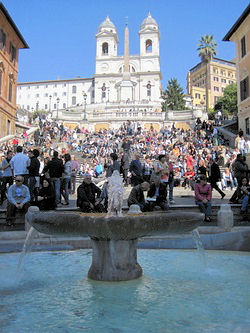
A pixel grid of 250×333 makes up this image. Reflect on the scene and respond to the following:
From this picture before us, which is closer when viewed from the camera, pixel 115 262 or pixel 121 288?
pixel 121 288

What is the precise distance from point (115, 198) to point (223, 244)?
3074 millimetres

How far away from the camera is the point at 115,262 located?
14.7 feet

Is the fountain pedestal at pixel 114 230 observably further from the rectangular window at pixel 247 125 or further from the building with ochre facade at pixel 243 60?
the building with ochre facade at pixel 243 60

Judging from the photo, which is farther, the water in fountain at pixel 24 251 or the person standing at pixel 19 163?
the person standing at pixel 19 163

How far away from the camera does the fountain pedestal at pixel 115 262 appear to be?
4.48m

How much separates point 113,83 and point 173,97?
71.1 ft

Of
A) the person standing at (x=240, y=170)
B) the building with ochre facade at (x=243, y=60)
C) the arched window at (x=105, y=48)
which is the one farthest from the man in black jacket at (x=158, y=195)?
the arched window at (x=105, y=48)

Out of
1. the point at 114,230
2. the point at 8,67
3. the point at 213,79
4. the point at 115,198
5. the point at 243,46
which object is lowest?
the point at 114,230

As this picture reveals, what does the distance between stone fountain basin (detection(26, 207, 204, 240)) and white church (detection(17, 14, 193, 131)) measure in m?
56.2

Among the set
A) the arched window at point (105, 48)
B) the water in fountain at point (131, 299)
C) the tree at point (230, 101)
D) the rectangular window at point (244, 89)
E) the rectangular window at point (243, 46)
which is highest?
the arched window at point (105, 48)

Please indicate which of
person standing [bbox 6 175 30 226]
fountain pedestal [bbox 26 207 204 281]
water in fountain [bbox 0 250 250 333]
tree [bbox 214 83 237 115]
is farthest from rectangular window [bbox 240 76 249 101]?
tree [bbox 214 83 237 115]

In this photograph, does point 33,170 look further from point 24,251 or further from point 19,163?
point 24,251

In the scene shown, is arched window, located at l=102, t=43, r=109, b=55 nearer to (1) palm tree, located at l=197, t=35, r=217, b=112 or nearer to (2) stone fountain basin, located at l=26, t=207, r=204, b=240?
(1) palm tree, located at l=197, t=35, r=217, b=112

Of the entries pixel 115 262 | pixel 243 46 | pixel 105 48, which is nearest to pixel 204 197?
pixel 115 262
